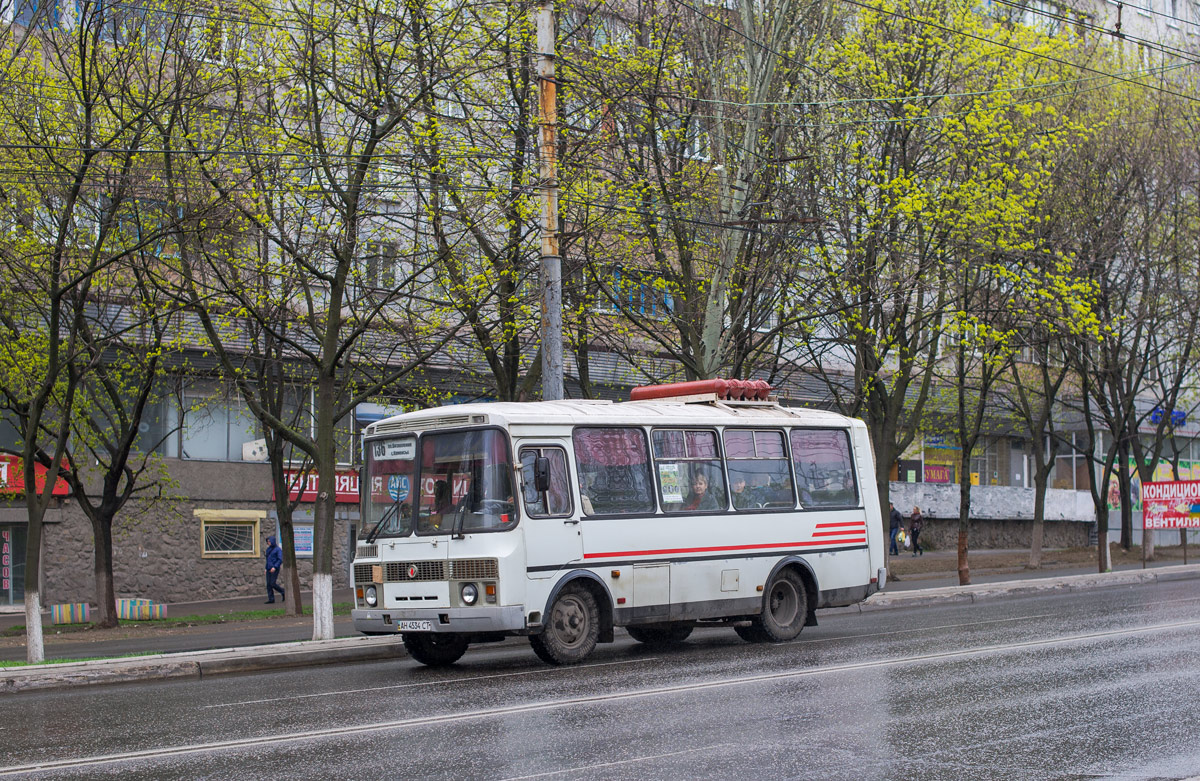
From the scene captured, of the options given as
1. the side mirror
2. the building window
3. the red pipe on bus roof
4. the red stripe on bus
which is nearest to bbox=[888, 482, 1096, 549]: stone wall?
the building window

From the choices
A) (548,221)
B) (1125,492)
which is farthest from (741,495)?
(1125,492)

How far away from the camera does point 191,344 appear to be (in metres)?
27.6

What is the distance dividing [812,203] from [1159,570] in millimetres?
14019

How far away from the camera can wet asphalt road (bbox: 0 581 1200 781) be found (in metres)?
7.64

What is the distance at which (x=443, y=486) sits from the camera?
45.3 ft

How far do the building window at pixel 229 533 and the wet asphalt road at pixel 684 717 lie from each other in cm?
1688

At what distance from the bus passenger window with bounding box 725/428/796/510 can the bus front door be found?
2.67 meters

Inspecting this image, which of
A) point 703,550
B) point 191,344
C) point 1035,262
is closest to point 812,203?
point 1035,262

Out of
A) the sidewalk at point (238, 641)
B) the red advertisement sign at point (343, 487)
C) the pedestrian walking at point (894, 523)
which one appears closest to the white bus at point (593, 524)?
the sidewalk at point (238, 641)

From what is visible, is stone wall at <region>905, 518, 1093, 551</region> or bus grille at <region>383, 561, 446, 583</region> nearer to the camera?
bus grille at <region>383, 561, 446, 583</region>

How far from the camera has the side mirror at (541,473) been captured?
43.5ft

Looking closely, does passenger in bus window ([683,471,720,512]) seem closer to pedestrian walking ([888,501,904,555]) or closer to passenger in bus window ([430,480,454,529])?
passenger in bus window ([430,480,454,529])

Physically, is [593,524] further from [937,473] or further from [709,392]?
[937,473]

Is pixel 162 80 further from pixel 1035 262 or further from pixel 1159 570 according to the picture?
pixel 1159 570
